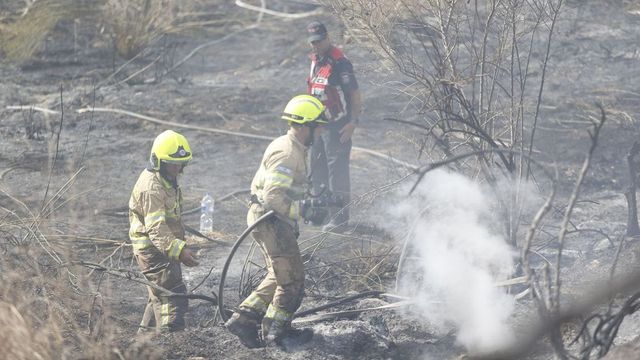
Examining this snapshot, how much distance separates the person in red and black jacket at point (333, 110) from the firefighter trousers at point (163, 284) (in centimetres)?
246

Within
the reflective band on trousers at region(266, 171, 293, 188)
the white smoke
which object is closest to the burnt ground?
the white smoke

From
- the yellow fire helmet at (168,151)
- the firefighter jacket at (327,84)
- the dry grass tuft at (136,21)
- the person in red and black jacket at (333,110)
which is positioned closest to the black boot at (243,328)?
the yellow fire helmet at (168,151)

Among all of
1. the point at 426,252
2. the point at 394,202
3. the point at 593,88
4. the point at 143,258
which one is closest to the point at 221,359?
the point at 143,258

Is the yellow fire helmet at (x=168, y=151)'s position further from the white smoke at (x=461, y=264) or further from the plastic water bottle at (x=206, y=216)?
the plastic water bottle at (x=206, y=216)

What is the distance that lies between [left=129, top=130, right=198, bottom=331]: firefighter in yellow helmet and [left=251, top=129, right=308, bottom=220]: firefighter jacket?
59 cm

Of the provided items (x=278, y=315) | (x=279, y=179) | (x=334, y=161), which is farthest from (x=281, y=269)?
(x=334, y=161)

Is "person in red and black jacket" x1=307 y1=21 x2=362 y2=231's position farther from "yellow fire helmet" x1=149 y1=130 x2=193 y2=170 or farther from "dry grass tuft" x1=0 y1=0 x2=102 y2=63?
"dry grass tuft" x1=0 y1=0 x2=102 y2=63

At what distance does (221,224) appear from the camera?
395 inches

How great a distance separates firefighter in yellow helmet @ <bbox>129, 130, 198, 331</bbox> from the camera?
22.4 feet

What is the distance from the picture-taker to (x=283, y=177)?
684 centimetres

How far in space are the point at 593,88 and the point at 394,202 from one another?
4.37 metres

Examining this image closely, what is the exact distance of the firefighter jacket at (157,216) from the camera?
22.3 feet

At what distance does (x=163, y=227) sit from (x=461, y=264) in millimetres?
2436

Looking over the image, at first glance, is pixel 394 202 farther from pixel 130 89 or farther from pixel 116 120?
pixel 130 89
